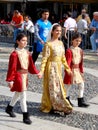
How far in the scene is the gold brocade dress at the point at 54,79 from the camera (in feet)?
21.4

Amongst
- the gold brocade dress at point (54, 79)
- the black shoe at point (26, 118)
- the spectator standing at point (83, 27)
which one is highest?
the spectator standing at point (83, 27)

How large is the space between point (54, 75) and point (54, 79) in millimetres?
63

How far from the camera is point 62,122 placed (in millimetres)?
6301

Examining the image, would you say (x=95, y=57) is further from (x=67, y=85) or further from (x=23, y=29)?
(x=67, y=85)

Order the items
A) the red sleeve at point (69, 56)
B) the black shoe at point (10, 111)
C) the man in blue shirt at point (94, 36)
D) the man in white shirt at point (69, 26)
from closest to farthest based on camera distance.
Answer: the black shoe at point (10, 111)
the red sleeve at point (69, 56)
the man in blue shirt at point (94, 36)
the man in white shirt at point (69, 26)

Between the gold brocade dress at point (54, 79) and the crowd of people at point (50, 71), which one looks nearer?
the crowd of people at point (50, 71)

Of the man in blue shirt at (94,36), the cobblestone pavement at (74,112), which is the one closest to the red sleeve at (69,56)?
the cobblestone pavement at (74,112)

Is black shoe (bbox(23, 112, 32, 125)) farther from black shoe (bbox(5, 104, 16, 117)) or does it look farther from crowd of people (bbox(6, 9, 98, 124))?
black shoe (bbox(5, 104, 16, 117))

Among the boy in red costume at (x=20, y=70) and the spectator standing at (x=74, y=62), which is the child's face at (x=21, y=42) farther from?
the spectator standing at (x=74, y=62)

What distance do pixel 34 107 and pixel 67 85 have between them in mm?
682

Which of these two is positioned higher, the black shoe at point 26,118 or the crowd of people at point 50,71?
the crowd of people at point 50,71

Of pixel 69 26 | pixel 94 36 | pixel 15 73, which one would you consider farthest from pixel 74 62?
pixel 69 26

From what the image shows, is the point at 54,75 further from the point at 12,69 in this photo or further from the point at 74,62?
the point at 12,69

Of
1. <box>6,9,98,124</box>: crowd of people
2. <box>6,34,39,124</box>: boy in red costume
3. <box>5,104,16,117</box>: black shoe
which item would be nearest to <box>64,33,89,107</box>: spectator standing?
<box>6,9,98,124</box>: crowd of people
